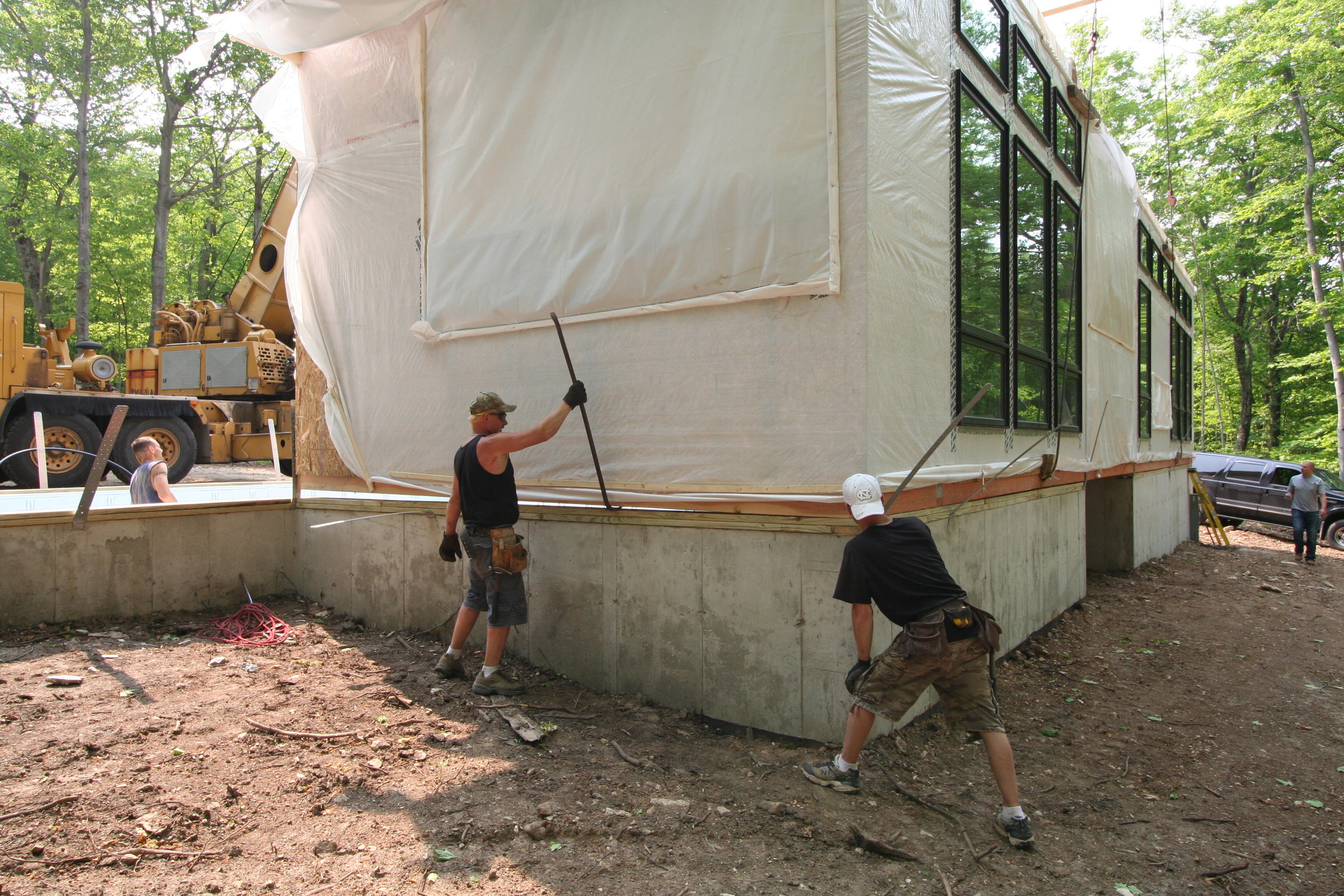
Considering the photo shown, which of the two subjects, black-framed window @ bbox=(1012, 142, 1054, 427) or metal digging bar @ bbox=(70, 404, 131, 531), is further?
black-framed window @ bbox=(1012, 142, 1054, 427)

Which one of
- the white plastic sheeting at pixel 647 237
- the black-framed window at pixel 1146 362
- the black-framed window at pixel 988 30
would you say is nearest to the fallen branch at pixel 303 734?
the white plastic sheeting at pixel 647 237

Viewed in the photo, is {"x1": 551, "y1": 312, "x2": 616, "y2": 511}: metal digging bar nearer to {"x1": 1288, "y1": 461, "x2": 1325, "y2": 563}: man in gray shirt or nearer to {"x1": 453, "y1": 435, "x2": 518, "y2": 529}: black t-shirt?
{"x1": 453, "y1": 435, "x2": 518, "y2": 529}: black t-shirt

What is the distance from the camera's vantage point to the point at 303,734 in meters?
4.12

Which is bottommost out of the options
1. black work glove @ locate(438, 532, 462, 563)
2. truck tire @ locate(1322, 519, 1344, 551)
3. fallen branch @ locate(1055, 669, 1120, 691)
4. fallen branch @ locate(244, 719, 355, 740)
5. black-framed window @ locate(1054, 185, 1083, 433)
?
truck tire @ locate(1322, 519, 1344, 551)

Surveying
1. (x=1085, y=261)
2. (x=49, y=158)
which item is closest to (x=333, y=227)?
(x=1085, y=261)

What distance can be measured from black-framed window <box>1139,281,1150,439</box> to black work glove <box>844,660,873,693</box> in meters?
9.41

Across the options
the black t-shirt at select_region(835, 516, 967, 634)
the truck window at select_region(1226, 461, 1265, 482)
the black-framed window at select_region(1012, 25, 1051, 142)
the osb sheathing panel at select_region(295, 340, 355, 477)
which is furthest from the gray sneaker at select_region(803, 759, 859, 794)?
the truck window at select_region(1226, 461, 1265, 482)

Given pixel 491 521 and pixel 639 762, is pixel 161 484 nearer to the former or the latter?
pixel 491 521

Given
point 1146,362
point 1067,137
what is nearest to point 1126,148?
point 1146,362

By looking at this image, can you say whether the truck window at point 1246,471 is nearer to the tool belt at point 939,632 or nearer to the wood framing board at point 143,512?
the tool belt at point 939,632

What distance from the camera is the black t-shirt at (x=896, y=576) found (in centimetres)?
341

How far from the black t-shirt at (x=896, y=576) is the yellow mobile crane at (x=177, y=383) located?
9501 millimetres

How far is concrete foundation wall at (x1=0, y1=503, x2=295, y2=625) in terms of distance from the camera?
566 cm

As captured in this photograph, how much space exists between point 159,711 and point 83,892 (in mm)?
1850
